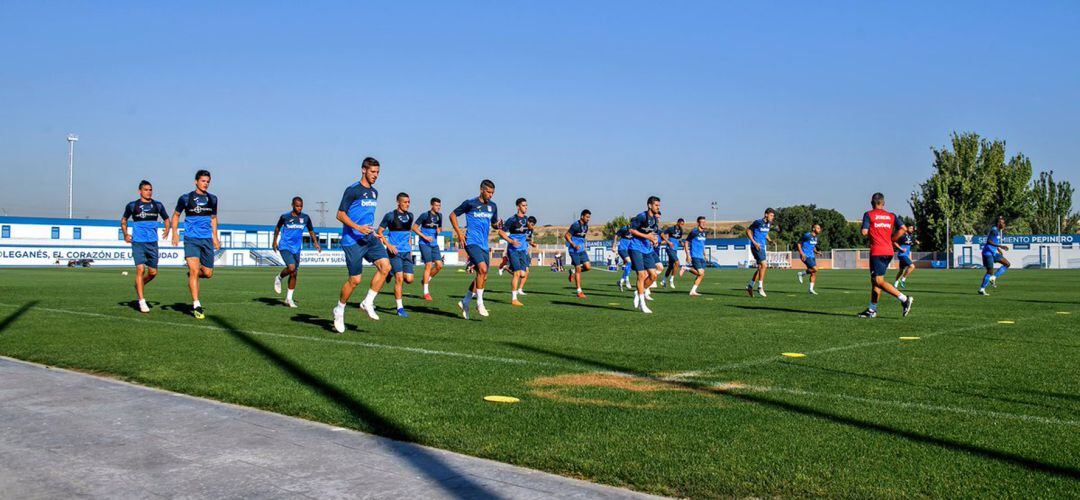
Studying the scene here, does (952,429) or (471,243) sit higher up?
(471,243)

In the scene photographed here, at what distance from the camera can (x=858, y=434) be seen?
5031 mm

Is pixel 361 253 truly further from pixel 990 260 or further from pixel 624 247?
pixel 990 260

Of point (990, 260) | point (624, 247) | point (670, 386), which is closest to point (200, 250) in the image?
point (670, 386)

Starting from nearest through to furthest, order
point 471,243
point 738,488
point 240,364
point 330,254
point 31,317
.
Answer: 1. point 738,488
2. point 240,364
3. point 31,317
4. point 471,243
5. point 330,254

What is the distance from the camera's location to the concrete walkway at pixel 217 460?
12.9 ft

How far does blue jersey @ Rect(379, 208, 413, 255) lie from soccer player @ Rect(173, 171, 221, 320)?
3.55 meters

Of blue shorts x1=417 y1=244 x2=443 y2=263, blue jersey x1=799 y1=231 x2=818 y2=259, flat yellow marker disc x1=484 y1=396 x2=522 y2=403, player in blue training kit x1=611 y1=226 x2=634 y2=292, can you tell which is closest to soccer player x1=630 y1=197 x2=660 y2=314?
player in blue training kit x1=611 y1=226 x2=634 y2=292

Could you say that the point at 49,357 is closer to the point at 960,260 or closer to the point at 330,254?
the point at 330,254

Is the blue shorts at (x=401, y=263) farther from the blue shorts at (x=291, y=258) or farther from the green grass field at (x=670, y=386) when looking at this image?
the blue shorts at (x=291, y=258)

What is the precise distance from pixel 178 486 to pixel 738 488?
2607 mm

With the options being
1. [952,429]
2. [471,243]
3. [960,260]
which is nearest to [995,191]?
[960,260]

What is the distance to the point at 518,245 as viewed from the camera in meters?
17.8

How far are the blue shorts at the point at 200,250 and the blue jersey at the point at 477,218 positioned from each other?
3989mm

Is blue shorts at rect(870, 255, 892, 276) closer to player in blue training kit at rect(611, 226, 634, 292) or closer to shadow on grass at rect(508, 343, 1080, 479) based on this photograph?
player in blue training kit at rect(611, 226, 634, 292)
